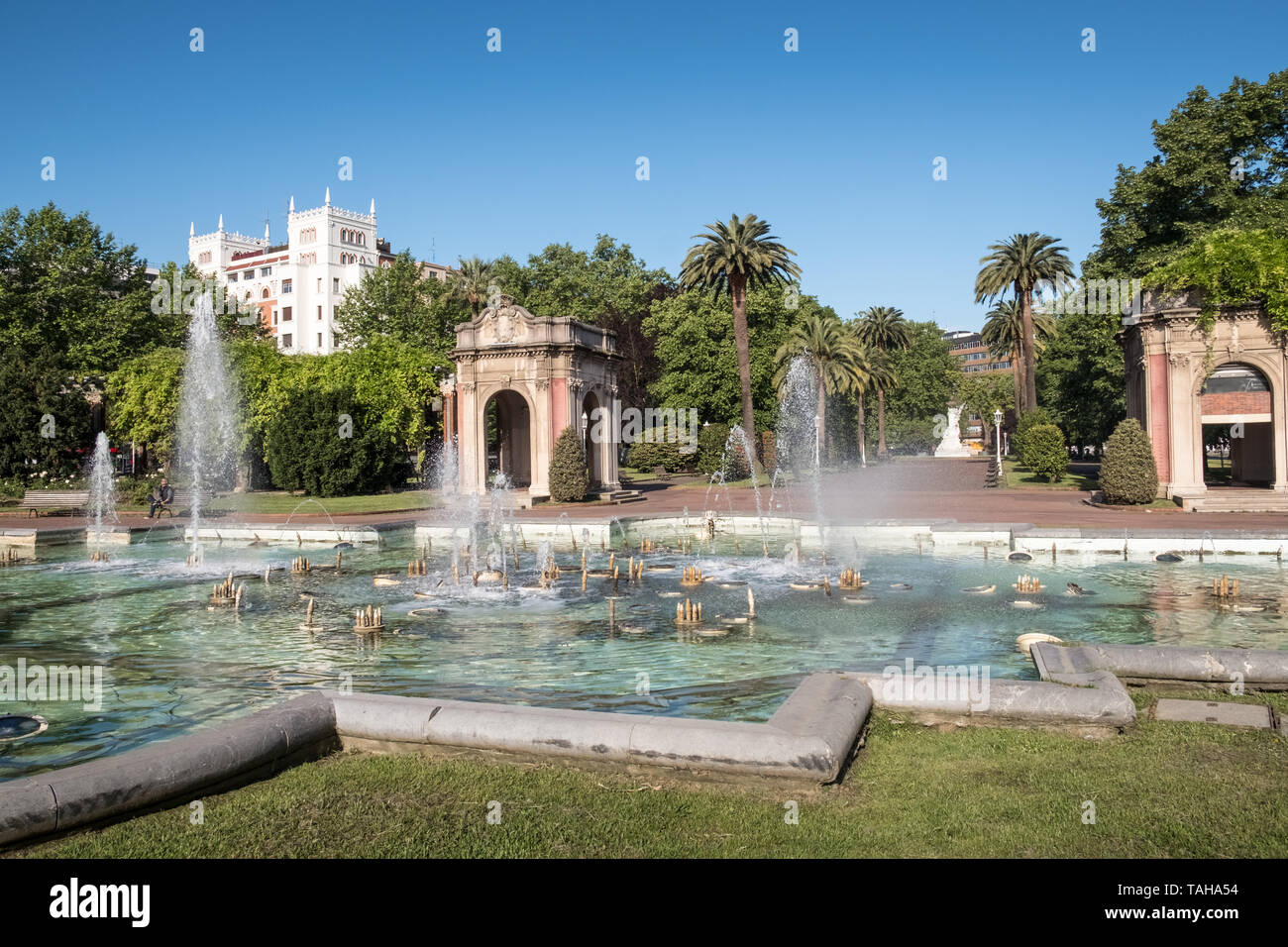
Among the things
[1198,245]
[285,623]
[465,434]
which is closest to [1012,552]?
[285,623]

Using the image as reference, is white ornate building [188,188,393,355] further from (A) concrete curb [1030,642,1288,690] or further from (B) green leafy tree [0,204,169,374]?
(A) concrete curb [1030,642,1288,690]

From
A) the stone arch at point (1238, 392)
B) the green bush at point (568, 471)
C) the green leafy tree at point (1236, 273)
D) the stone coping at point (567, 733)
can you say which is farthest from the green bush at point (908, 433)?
the stone coping at point (567, 733)

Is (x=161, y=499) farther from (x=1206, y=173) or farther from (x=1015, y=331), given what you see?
(x=1015, y=331)

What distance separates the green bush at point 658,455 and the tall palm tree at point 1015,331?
29203 mm

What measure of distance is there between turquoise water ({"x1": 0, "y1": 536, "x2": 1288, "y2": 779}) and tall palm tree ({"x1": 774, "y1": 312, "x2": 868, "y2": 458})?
41130 mm

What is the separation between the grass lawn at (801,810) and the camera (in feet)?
16.0

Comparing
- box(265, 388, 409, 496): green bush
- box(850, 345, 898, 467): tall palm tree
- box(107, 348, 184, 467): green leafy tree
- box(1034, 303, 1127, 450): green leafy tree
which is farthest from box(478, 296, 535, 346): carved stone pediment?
box(850, 345, 898, 467): tall palm tree

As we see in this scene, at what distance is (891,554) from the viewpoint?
20516 mm

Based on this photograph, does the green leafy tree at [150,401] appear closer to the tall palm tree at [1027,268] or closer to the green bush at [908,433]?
the tall palm tree at [1027,268]

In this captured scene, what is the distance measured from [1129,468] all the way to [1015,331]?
47.4m

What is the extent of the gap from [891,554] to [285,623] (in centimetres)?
1278

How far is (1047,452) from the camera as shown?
42156 millimetres

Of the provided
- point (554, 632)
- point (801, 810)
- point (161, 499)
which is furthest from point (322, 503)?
point (801, 810)
